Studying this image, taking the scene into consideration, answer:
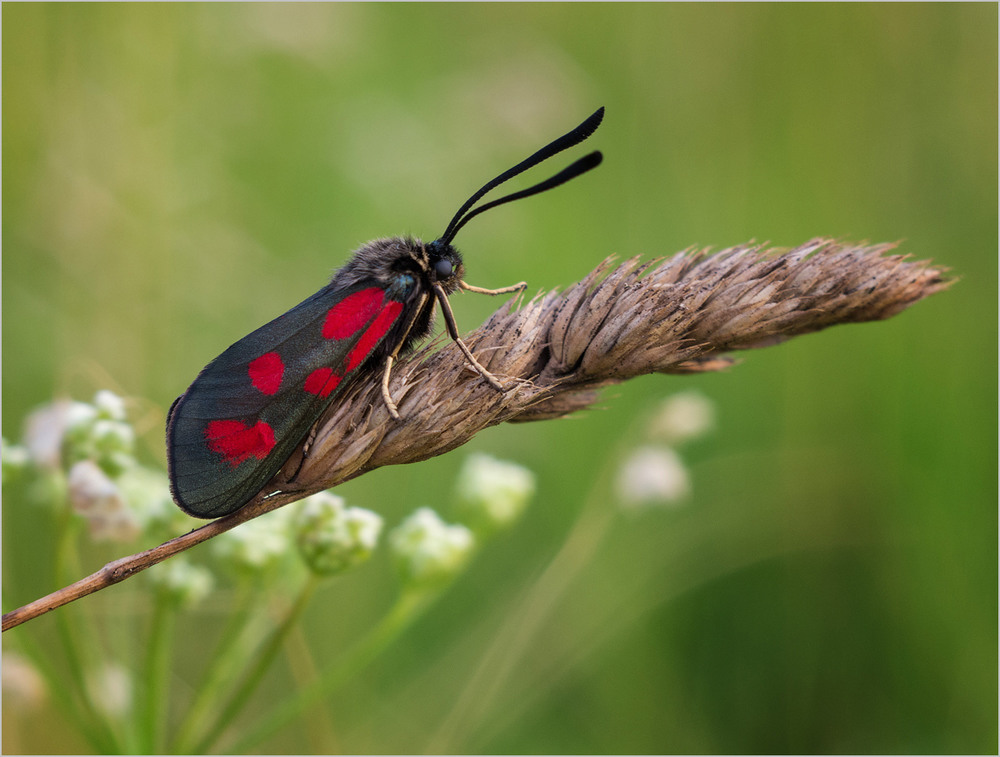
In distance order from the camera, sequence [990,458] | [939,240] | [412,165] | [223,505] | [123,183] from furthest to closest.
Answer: [412,165]
[939,240]
[123,183]
[990,458]
[223,505]

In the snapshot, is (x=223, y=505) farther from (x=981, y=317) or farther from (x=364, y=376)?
(x=981, y=317)

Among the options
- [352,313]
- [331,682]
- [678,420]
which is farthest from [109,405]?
[678,420]

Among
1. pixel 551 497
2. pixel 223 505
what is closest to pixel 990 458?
pixel 551 497

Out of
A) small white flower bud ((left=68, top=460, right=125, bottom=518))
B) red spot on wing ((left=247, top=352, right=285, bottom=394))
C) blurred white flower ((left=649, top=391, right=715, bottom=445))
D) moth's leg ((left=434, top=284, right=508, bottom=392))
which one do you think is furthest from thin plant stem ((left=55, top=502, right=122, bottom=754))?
blurred white flower ((left=649, top=391, right=715, bottom=445))

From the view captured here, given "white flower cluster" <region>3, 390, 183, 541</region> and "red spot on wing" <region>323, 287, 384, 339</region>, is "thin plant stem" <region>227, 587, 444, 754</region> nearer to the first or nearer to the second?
"white flower cluster" <region>3, 390, 183, 541</region>

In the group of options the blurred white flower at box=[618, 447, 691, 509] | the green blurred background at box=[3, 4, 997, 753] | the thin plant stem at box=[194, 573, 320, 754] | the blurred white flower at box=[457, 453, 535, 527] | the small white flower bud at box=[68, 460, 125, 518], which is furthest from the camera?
the green blurred background at box=[3, 4, 997, 753]

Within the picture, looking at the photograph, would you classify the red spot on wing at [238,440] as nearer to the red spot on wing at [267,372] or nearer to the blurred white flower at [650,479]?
the red spot on wing at [267,372]
